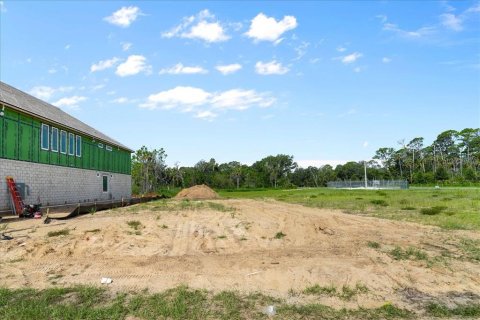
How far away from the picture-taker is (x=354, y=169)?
13612cm

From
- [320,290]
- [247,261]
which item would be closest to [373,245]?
[247,261]

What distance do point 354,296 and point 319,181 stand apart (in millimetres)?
132109

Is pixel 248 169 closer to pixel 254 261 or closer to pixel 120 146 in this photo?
pixel 120 146

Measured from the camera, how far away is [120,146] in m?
42.9

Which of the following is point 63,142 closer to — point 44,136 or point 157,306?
point 44,136

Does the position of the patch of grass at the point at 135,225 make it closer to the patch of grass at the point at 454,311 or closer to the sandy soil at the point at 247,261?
the sandy soil at the point at 247,261

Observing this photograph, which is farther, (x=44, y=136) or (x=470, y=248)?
(x=44, y=136)

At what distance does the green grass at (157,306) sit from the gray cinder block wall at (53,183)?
A: 17.2m

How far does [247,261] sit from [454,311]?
4.51 meters

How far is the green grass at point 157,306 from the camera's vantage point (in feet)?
20.4

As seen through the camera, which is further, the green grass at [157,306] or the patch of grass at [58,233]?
the patch of grass at [58,233]

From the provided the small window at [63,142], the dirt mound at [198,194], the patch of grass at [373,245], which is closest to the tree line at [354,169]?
the dirt mound at [198,194]

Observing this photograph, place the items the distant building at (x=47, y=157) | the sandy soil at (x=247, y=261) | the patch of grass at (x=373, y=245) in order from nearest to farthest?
the sandy soil at (x=247, y=261) → the patch of grass at (x=373, y=245) → the distant building at (x=47, y=157)

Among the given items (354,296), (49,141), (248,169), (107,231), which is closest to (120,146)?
(49,141)
